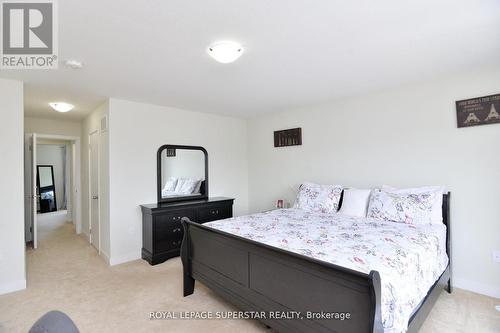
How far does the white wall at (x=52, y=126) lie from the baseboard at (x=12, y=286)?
10.3 feet

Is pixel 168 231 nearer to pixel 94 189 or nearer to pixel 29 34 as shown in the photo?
pixel 94 189

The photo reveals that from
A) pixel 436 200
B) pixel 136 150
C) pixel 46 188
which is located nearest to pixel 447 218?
pixel 436 200

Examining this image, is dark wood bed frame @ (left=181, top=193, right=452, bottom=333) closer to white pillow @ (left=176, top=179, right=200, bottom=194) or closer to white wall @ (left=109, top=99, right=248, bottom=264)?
white wall @ (left=109, top=99, right=248, bottom=264)

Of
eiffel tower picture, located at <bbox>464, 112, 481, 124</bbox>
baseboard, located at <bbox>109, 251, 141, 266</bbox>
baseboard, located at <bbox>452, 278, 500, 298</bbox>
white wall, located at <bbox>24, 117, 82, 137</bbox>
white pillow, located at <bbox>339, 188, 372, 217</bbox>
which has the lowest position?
baseboard, located at <bbox>452, 278, 500, 298</bbox>

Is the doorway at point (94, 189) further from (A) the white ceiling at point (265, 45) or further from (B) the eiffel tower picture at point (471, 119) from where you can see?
(B) the eiffel tower picture at point (471, 119)

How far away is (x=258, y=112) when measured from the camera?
4.74 meters

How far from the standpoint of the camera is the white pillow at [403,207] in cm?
267

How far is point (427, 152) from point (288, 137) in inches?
84.1

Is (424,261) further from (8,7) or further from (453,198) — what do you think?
(8,7)

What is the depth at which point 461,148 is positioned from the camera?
9.11 ft

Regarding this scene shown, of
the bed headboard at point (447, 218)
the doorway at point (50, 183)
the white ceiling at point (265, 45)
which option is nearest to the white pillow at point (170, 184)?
the white ceiling at point (265, 45)

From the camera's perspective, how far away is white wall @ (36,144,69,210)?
26.8ft

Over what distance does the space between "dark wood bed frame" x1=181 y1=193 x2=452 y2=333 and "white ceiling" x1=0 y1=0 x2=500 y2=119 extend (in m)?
1.61

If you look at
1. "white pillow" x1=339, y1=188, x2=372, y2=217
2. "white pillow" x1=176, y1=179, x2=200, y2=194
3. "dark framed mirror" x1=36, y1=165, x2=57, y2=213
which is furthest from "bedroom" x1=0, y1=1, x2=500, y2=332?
"dark framed mirror" x1=36, y1=165, x2=57, y2=213
